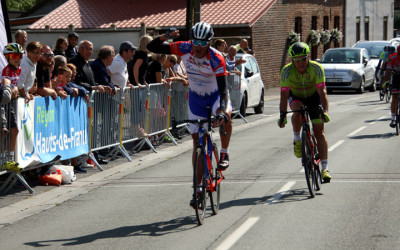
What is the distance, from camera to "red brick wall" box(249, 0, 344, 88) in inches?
1517

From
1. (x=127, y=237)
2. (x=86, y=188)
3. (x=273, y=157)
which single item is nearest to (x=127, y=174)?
(x=86, y=188)

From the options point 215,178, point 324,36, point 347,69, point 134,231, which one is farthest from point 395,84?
point 324,36

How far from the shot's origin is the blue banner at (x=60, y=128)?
11.5 meters

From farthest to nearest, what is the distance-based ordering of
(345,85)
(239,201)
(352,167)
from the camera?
(345,85), (352,167), (239,201)

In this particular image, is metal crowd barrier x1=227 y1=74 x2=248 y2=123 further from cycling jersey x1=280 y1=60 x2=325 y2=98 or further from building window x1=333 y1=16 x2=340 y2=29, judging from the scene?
building window x1=333 y1=16 x2=340 y2=29

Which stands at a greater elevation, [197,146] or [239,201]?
[197,146]

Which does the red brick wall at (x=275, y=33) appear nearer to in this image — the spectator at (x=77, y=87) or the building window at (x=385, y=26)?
the building window at (x=385, y=26)

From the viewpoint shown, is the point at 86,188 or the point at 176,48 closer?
the point at 176,48

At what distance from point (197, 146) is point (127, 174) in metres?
4.32

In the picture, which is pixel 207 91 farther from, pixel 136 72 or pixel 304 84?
pixel 136 72

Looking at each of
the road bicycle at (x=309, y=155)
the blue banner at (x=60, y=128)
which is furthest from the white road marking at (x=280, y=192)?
the blue banner at (x=60, y=128)

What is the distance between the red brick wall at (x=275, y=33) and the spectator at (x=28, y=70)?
26677 millimetres

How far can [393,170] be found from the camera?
12141mm

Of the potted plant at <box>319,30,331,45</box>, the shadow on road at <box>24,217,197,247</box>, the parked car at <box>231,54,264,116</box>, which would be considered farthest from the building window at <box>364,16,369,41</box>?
the shadow on road at <box>24,217,197,247</box>
